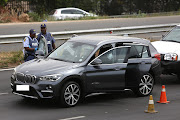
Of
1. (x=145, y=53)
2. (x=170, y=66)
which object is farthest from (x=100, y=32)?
(x=145, y=53)

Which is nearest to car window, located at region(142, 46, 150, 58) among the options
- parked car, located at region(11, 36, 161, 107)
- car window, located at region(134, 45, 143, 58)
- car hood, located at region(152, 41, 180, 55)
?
parked car, located at region(11, 36, 161, 107)

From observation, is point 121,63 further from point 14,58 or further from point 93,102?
point 14,58

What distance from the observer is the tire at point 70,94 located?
33.5 feet

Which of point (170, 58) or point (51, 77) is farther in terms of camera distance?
point (170, 58)

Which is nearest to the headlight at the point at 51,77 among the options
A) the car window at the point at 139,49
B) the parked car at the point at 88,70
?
the parked car at the point at 88,70

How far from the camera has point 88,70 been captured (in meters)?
10.7

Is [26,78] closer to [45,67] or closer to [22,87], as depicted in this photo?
[22,87]

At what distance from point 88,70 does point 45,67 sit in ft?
3.28

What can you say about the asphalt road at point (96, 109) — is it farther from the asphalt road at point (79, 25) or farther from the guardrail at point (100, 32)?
the asphalt road at point (79, 25)

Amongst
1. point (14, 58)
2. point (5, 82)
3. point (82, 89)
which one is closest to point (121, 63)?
point (82, 89)

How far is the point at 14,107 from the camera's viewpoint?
412 inches

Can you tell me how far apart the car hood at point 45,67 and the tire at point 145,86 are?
2014 mm

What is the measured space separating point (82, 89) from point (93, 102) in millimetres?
777

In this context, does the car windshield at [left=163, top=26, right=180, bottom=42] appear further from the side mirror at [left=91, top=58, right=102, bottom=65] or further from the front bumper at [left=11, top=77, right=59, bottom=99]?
the front bumper at [left=11, top=77, right=59, bottom=99]
